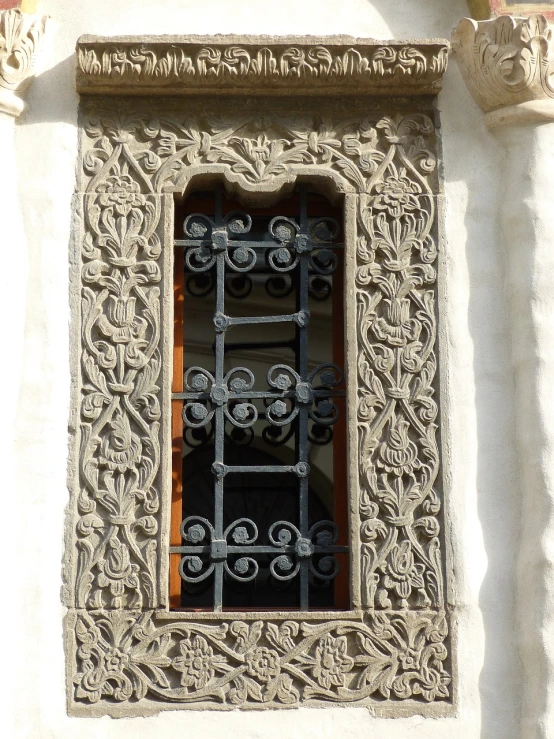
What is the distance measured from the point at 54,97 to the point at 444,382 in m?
1.59

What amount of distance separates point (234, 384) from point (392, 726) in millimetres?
1148

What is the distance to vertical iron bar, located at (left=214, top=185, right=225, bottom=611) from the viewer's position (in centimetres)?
381

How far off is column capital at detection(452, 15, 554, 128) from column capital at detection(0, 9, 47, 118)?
4.80 ft

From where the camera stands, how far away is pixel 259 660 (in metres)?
3.69

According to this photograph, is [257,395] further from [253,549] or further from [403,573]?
[403,573]

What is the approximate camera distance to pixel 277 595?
18.0 ft

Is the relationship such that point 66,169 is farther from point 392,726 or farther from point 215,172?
A: point 392,726

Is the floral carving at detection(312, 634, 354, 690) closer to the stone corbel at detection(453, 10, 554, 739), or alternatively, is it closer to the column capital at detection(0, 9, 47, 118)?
the stone corbel at detection(453, 10, 554, 739)

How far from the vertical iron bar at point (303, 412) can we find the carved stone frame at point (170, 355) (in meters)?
0.10

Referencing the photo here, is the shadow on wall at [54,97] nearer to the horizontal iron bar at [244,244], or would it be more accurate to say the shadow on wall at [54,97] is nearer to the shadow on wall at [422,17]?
the horizontal iron bar at [244,244]

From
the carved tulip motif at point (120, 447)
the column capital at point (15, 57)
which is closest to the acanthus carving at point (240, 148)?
the column capital at point (15, 57)


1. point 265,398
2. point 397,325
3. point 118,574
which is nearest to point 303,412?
point 265,398

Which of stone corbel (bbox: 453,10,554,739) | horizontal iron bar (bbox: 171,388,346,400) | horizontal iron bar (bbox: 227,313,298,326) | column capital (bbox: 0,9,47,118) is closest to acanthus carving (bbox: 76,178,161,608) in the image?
horizontal iron bar (bbox: 171,388,346,400)

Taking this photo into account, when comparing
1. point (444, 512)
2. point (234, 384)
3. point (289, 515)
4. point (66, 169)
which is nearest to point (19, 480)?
point (234, 384)
